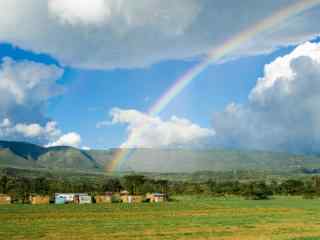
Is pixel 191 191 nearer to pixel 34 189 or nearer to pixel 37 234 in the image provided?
pixel 34 189

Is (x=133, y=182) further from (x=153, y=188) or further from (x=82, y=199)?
(x=82, y=199)

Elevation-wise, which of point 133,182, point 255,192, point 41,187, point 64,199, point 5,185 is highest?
point 5,185

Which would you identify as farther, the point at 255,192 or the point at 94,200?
the point at 255,192

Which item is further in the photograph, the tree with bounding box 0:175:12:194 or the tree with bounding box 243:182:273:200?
the tree with bounding box 0:175:12:194

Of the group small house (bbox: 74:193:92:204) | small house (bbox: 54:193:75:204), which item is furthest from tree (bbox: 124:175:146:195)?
small house (bbox: 74:193:92:204)

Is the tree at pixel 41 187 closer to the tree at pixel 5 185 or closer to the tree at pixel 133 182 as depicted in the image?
the tree at pixel 5 185

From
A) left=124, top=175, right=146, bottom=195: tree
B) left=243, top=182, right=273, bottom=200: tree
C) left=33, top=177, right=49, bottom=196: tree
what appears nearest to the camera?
left=243, top=182, right=273, bottom=200: tree

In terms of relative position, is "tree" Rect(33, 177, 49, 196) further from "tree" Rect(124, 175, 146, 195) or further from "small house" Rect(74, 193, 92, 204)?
"small house" Rect(74, 193, 92, 204)

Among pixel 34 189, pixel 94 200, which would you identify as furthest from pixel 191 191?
pixel 94 200

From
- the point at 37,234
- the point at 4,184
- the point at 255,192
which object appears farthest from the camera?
the point at 4,184

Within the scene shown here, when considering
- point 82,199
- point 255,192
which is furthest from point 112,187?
point 82,199

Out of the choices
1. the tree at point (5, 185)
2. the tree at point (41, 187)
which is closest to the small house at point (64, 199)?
the tree at point (41, 187)

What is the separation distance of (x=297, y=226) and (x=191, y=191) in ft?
346

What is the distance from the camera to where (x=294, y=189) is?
148 meters
